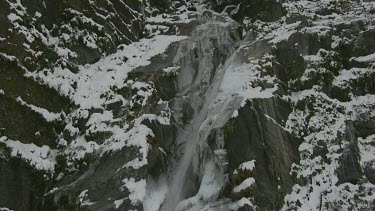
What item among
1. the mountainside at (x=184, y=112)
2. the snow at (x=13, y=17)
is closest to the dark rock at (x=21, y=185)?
the mountainside at (x=184, y=112)

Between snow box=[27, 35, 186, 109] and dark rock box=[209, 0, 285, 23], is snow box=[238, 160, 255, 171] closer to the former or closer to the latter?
snow box=[27, 35, 186, 109]

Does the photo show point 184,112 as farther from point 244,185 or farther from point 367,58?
point 367,58

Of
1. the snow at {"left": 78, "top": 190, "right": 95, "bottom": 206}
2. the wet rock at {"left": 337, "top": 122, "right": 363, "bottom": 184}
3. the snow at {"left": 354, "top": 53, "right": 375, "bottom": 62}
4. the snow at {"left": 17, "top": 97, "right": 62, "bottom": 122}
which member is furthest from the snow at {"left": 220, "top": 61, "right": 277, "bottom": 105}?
the snow at {"left": 17, "top": 97, "right": 62, "bottom": 122}

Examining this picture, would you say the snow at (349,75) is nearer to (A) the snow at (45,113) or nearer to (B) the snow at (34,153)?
(A) the snow at (45,113)

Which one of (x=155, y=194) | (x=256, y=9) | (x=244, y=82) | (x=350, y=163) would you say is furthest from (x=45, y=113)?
(x=256, y=9)

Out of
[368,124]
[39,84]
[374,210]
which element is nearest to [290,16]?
[368,124]
